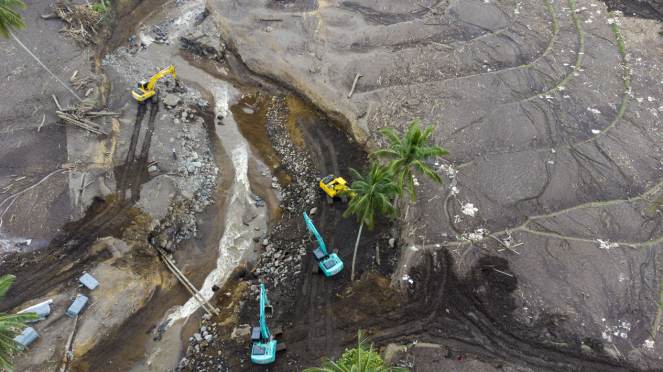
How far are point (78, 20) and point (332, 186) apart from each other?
28.7 m

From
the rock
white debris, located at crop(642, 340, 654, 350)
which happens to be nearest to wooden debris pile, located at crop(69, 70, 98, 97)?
the rock

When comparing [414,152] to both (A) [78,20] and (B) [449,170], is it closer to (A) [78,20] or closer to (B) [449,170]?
(B) [449,170]

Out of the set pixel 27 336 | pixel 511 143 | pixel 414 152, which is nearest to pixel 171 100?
pixel 27 336

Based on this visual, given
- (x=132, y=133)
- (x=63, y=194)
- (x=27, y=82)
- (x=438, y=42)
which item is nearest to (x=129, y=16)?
(x=27, y=82)


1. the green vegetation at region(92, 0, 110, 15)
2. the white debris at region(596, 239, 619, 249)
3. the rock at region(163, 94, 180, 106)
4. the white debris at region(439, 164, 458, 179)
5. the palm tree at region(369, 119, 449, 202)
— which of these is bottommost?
the white debris at region(596, 239, 619, 249)

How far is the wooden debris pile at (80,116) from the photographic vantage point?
82.8 ft

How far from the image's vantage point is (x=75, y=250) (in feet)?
69.5

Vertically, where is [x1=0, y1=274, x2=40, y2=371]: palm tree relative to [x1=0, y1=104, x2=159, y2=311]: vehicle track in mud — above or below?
above

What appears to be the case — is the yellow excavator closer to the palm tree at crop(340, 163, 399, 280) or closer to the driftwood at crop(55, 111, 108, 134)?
the driftwood at crop(55, 111, 108, 134)

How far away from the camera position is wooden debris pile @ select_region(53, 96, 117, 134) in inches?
993

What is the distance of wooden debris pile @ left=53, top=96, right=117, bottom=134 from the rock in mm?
4390

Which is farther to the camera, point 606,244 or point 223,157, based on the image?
point 223,157

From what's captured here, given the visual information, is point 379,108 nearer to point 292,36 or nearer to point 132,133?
point 292,36

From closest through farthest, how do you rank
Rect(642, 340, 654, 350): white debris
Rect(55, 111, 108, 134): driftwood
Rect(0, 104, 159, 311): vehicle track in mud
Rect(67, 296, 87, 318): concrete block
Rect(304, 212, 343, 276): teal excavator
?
1. Rect(642, 340, 654, 350): white debris
2. Rect(67, 296, 87, 318): concrete block
3. Rect(0, 104, 159, 311): vehicle track in mud
4. Rect(304, 212, 343, 276): teal excavator
5. Rect(55, 111, 108, 134): driftwood
